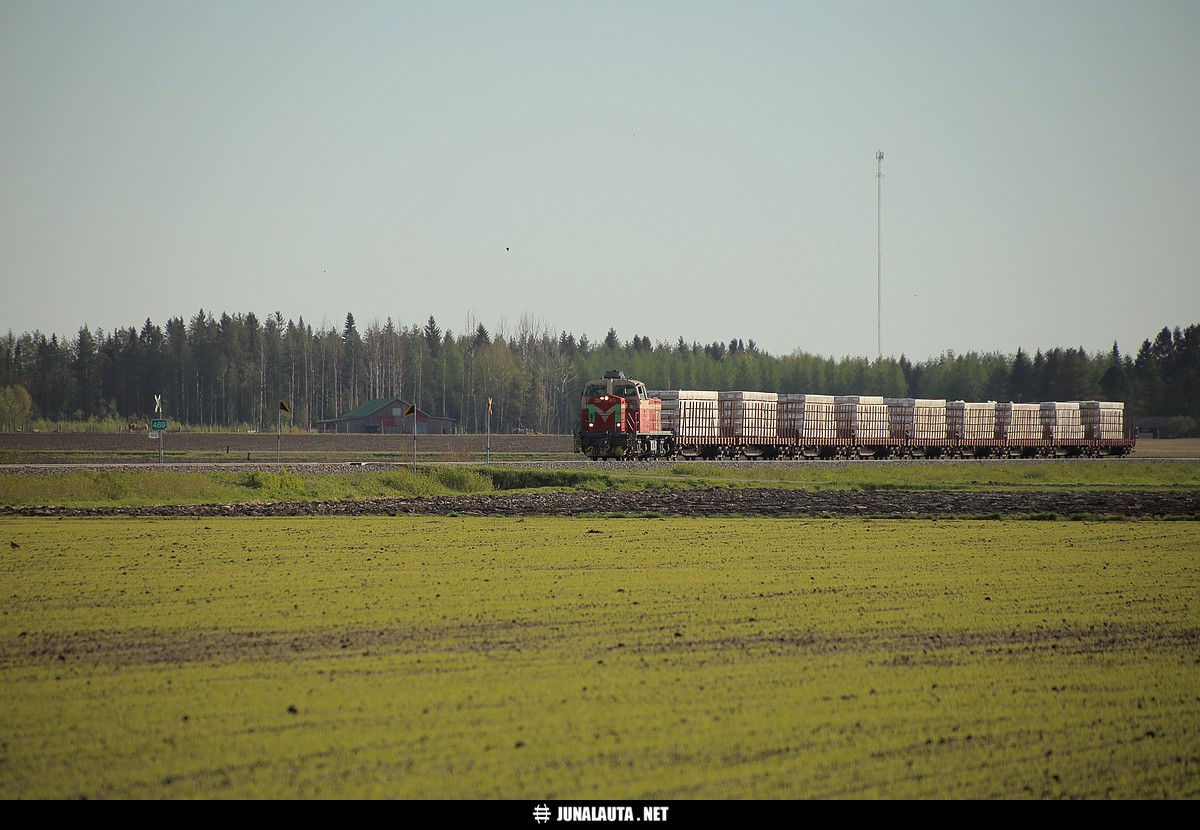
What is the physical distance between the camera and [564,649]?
12367 millimetres

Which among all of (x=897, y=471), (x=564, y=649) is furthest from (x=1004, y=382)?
(x=564, y=649)

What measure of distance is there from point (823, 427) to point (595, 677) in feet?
195

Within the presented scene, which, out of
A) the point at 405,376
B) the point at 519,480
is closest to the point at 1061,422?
the point at 519,480

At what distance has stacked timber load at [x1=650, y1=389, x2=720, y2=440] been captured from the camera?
200ft

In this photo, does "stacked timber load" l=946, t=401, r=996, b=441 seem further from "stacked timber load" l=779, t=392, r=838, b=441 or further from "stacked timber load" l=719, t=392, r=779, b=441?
"stacked timber load" l=719, t=392, r=779, b=441

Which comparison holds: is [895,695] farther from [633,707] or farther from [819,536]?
[819,536]

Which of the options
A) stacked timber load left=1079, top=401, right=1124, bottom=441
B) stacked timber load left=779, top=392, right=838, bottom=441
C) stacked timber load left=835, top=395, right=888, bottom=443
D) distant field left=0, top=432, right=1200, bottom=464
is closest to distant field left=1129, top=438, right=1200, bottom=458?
distant field left=0, top=432, right=1200, bottom=464

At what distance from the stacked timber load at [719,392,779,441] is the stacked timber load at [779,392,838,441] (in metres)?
1.94

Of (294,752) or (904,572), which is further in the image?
(904,572)

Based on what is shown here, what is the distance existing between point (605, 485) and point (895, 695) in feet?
111

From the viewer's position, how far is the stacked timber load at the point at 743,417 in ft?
210

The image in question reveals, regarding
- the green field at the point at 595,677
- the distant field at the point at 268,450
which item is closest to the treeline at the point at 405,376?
the distant field at the point at 268,450

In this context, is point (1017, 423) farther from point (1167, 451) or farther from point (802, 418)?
point (1167, 451)

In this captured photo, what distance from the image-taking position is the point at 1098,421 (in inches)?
3312
